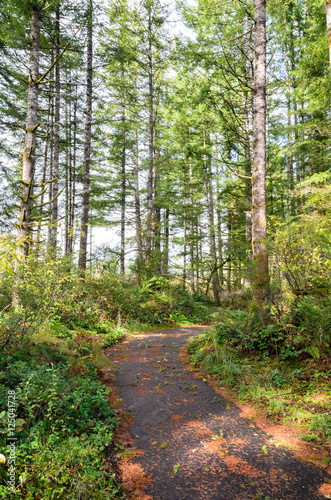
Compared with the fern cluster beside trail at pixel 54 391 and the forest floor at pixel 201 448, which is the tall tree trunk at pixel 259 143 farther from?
the fern cluster beside trail at pixel 54 391

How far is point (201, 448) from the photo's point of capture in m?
2.89

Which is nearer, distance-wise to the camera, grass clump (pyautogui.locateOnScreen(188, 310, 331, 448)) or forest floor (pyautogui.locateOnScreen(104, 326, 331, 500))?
forest floor (pyautogui.locateOnScreen(104, 326, 331, 500))

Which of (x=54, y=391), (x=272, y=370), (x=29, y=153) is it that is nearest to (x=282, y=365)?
(x=272, y=370)

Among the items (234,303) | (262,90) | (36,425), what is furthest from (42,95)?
(36,425)

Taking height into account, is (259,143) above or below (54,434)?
above

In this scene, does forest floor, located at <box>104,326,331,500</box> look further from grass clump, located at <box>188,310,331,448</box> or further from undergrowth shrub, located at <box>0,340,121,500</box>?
undergrowth shrub, located at <box>0,340,121,500</box>

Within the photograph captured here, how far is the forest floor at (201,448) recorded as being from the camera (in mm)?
2316

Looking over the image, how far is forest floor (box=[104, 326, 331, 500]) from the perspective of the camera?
7.60ft

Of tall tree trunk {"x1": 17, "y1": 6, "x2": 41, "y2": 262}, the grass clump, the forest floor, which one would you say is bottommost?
the forest floor

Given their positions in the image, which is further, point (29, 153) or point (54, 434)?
point (29, 153)

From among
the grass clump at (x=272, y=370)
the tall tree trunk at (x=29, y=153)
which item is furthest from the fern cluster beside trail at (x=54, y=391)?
the grass clump at (x=272, y=370)

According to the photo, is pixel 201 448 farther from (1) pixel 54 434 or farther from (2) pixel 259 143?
(2) pixel 259 143

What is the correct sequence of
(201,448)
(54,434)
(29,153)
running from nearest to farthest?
(54,434) < (201,448) < (29,153)

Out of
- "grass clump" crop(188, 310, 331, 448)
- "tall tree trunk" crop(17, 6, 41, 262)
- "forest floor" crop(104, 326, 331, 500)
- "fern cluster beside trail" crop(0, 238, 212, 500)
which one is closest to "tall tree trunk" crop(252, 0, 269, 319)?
"grass clump" crop(188, 310, 331, 448)
